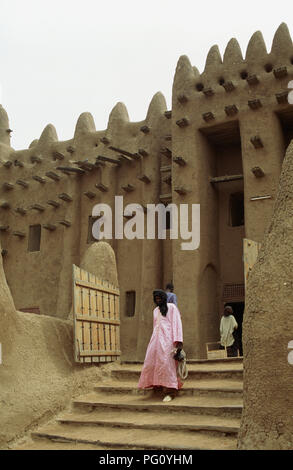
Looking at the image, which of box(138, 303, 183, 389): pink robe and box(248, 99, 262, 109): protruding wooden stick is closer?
box(138, 303, 183, 389): pink robe

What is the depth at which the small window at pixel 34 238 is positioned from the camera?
1959 centimetres

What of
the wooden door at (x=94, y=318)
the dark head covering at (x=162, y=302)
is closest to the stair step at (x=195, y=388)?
the wooden door at (x=94, y=318)

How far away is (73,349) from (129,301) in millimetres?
8423

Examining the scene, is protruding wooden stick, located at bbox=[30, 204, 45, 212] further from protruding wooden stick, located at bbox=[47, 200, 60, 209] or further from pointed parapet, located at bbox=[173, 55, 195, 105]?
pointed parapet, located at bbox=[173, 55, 195, 105]

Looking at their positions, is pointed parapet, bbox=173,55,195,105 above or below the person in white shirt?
above

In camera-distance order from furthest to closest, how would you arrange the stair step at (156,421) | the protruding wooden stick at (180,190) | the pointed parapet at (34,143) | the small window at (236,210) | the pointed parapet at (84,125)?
the pointed parapet at (34,143) < the pointed parapet at (84,125) < the small window at (236,210) < the protruding wooden stick at (180,190) < the stair step at (156,421)

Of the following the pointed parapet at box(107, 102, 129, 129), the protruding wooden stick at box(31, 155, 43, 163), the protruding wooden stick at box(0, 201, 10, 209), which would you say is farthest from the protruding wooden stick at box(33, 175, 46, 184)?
the pointed parapet at box(107, 102, 129, 129)

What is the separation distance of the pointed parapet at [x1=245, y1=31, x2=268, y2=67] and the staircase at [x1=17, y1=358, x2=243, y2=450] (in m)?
9.27

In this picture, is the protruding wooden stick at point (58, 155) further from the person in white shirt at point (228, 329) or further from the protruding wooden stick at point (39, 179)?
the person in white shirt at point (228, 329)

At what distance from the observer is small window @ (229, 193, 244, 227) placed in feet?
53.9

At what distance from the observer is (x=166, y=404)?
7.31 metres

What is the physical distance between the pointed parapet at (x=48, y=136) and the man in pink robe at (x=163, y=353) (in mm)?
13085

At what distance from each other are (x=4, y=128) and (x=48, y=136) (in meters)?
2.60
